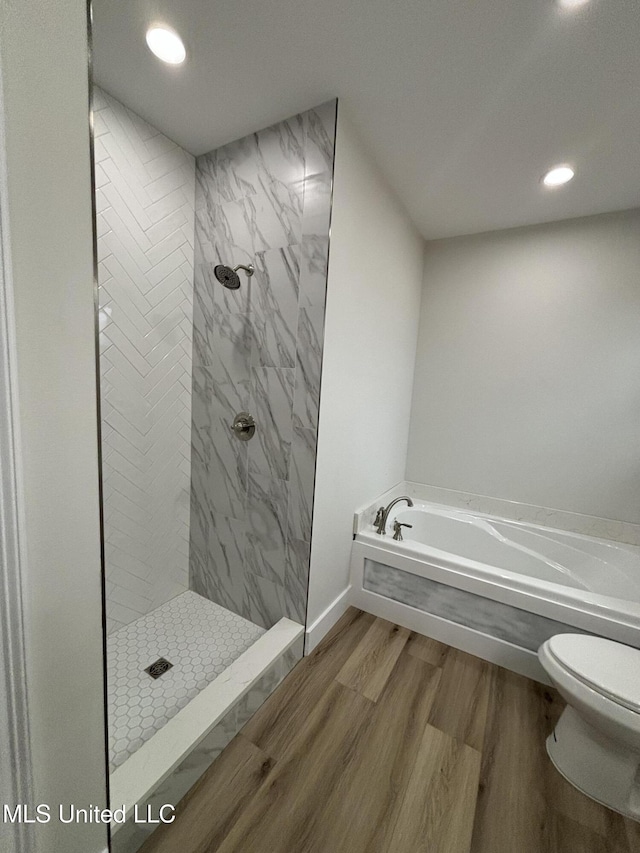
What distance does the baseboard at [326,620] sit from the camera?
167 centimetres

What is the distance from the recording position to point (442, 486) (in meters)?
2.69

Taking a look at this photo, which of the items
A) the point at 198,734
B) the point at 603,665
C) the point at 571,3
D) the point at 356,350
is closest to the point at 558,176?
the point at 571,3

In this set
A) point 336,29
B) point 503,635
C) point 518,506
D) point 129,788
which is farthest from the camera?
point 518,506

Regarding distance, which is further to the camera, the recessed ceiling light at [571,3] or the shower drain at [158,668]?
the shower drain at [158,668]

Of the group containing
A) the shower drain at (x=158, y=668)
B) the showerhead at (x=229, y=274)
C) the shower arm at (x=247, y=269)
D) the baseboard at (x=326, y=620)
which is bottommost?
the shower drain at (x=158, y=668)

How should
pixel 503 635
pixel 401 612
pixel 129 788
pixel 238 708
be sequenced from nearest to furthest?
pixel 129 788 < pixel 238 708 < pixel 503 635 < pixel 401 612

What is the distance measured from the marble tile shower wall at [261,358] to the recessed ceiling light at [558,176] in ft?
3.97

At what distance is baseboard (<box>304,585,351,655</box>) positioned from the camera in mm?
1673

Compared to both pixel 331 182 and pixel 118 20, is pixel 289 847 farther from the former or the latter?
pixel 118 20

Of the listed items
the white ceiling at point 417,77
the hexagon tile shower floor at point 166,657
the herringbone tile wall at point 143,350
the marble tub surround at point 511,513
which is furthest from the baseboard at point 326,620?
the white ceiling at point 417,77

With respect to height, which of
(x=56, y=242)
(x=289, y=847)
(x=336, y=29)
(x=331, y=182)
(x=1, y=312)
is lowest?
(x=289, y=847)

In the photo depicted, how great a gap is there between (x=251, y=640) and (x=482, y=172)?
9.06ft

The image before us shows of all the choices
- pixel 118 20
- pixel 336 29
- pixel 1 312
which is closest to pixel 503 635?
pixel 1 312

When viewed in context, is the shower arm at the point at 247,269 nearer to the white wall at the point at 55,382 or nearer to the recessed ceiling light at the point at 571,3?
the white wall at the point at 55,382
